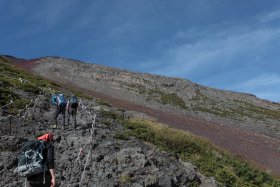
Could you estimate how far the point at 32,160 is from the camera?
9766 millimetres

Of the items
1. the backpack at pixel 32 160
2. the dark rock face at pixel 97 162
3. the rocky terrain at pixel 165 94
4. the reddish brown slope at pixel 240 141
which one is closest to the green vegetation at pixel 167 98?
the rocky terrain at pixel 165 94

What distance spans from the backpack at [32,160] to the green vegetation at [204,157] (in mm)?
10721

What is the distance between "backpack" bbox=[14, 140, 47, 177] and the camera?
9.66m

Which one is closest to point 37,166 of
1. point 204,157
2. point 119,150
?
point 119,150

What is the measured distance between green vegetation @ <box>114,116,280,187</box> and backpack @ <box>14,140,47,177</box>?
10.7 m

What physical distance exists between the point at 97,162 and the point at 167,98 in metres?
46.1

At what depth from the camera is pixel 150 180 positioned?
1459 centimetres

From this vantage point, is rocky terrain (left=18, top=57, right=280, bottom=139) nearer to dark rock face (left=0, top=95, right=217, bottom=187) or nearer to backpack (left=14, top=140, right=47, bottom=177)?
dark rock face (left=0, top=95, right=217, bottom=187)

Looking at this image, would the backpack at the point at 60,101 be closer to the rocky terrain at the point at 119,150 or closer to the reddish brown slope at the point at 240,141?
the rocky terrain at the point at 119,150

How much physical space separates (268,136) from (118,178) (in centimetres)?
3828

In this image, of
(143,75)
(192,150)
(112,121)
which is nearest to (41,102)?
(112,121)

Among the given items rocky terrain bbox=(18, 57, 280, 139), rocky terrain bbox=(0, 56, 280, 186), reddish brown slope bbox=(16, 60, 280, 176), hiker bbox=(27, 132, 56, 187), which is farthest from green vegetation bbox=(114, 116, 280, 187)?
rocky terrain bbox=(18, 57, 280, 139)

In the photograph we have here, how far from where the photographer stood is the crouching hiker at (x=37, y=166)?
969cm

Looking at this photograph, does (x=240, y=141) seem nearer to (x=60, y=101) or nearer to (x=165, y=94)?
(x=165, y=94)
